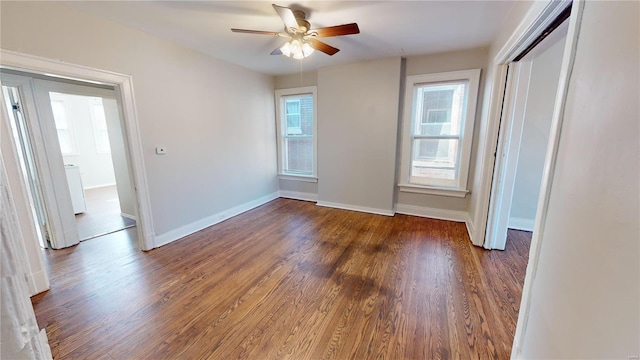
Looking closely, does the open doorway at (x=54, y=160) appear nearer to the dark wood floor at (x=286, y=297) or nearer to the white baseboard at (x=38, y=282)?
the dark wood floor at (x=286, y=297)

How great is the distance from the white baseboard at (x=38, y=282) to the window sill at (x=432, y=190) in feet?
13.8

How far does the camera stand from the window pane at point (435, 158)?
3.59 m

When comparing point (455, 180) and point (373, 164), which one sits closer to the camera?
point (455, 180)

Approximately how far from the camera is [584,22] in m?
1.00

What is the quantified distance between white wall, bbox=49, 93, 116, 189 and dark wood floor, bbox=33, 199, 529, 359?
15.3ft

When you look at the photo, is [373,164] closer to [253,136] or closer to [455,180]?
[455,180]

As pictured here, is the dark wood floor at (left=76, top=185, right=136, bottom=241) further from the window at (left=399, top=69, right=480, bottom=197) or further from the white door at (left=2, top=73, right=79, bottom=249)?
the window at (left=399, top=69, right=480, bottom=197)

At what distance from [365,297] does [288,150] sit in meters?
3.49

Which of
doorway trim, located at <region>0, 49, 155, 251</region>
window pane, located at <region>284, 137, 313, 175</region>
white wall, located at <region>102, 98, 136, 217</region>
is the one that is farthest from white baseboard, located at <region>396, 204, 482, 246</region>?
white wall, located at <region>102, 98, 136, 217</region>

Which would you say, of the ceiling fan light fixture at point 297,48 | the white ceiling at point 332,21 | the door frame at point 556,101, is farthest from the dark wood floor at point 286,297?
the white ceiling at point 332,21

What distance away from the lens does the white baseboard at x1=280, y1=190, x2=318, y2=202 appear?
15.8 feet

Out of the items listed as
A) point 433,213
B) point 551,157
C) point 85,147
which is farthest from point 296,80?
point 85,147

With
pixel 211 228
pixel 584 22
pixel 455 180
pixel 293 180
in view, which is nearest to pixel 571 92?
pixel 584 22

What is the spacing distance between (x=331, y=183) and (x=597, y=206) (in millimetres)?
3558
